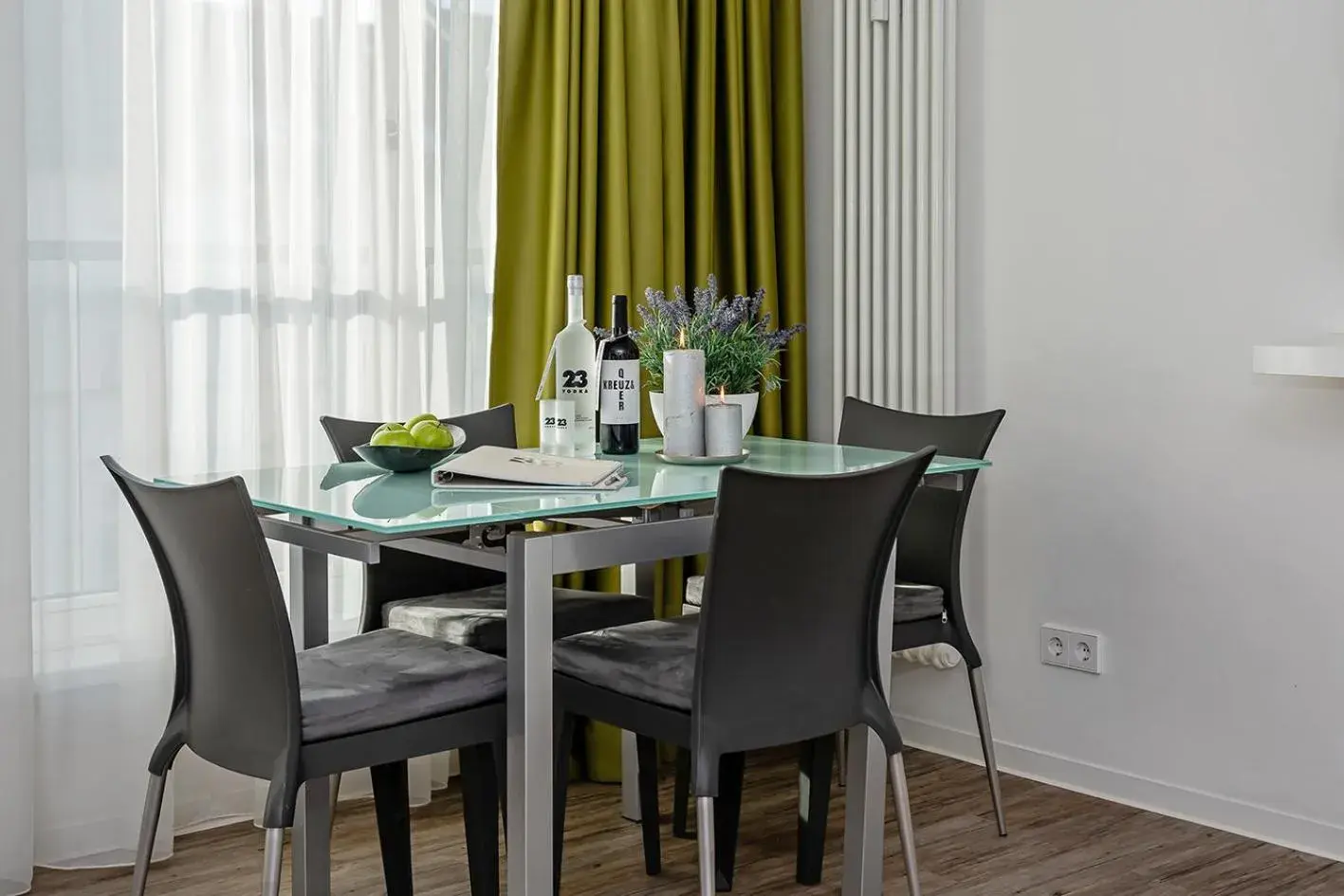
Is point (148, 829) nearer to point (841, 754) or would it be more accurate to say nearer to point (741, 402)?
point (741, 402)

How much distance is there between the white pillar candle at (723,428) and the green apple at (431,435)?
0.45 m

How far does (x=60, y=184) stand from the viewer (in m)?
2.70

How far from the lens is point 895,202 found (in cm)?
347

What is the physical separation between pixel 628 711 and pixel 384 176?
157 centimetres

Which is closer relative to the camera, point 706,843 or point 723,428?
point 706,843

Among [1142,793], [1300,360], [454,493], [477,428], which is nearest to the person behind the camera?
[454,493]

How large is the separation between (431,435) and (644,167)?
4.45 feet

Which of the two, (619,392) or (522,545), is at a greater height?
(619,392)

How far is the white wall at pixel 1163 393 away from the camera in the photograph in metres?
2.77

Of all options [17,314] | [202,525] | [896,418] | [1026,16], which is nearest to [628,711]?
[202,525]

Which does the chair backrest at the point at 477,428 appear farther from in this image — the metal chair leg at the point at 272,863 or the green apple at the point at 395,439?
the metal chair leg at the point at 272,863

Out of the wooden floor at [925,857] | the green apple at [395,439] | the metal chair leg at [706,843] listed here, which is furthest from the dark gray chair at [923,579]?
the green apple at [395,439]

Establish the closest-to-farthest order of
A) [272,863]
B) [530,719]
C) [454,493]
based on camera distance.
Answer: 1. [272,863]
2. [530,719]
3. [454,493]

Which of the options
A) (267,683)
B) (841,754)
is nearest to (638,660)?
(267,683)
